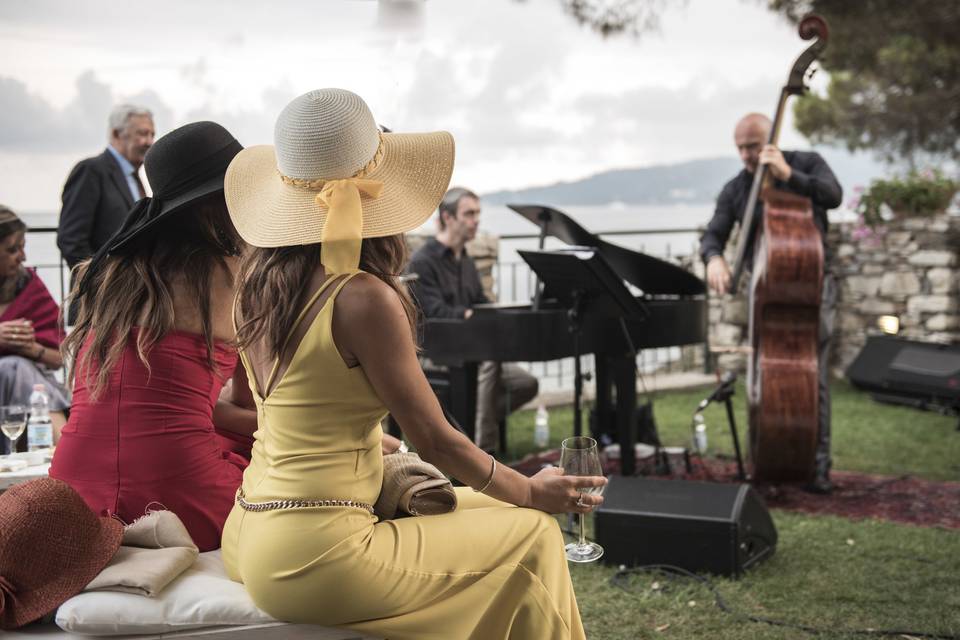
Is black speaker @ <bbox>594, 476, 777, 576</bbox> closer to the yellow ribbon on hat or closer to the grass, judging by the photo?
the grass

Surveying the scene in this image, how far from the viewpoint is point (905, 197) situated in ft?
26.9

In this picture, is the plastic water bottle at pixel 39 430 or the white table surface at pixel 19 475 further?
the plastic water bottle at pixel 39 430

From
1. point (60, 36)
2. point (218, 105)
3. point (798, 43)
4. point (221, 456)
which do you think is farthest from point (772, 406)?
point (798, 43)

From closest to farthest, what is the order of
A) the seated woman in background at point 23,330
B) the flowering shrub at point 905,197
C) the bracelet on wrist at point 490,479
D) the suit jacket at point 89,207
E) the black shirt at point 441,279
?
the bracelet on wrist at point 490,479, the seated woman in background at point 23,330, the suit jacket at point 89,207, the black shirt at point 441,279, the flowering shrub at point 905,197

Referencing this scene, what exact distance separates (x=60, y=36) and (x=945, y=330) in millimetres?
7850

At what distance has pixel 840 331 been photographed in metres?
8.73

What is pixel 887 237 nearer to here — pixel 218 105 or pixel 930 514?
pixel 930 514

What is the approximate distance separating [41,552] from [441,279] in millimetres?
3808

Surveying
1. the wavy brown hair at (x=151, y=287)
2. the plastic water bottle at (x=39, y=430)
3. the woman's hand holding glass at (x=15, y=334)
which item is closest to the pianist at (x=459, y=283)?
the woman's hand holding glass at (x=15, y=334)

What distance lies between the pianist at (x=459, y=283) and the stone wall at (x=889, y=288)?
3.18 m

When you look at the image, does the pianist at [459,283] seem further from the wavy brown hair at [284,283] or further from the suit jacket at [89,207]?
the wavy brown hair at [284,283]

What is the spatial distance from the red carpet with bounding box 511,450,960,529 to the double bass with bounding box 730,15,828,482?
0.19 meters

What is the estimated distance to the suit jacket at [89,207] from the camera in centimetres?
498

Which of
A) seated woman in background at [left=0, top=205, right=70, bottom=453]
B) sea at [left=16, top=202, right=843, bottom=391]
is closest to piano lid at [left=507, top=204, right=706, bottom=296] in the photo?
sea at [left=16, top=202, right=843, bottom=391]
